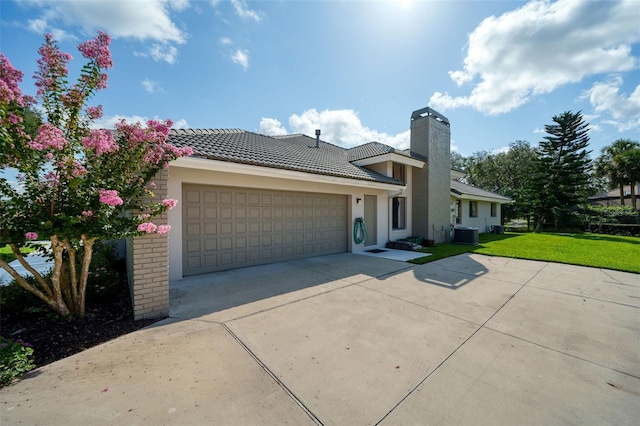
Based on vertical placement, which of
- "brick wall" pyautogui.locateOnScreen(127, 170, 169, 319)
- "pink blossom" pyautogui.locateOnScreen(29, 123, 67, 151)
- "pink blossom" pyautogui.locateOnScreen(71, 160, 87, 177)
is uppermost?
"pink blossom" pyautogui.locateOnScreen(29, 123, 67, 151)

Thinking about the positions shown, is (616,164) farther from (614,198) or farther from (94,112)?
(94,112)

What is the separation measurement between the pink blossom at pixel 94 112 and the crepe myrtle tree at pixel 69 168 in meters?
0.01

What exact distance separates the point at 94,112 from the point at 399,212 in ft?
39.7

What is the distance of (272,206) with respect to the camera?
8.05m

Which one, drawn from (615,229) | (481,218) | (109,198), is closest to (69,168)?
(109,198)

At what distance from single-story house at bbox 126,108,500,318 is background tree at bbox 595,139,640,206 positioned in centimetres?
2794

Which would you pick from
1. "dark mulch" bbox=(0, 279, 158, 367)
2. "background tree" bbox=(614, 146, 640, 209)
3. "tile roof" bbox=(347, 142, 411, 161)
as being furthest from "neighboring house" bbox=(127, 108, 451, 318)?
"background tree" bbox=(614, 146, 640, 209)

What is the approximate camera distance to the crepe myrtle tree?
10.1ft

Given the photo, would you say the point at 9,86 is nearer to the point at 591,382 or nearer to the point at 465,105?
the point at 591,382

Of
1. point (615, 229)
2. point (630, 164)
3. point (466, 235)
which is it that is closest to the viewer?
point (466, 235)

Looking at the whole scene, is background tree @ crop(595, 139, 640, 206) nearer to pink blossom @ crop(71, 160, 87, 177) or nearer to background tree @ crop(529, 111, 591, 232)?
background tree @ crop(529, 111, 591, 232)

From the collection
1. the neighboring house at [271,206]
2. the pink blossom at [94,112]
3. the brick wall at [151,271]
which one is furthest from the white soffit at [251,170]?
the brick wall at [151,271]

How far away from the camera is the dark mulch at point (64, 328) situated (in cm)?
309

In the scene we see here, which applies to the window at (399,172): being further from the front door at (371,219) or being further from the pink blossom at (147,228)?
the pink blossom at (147,228)
